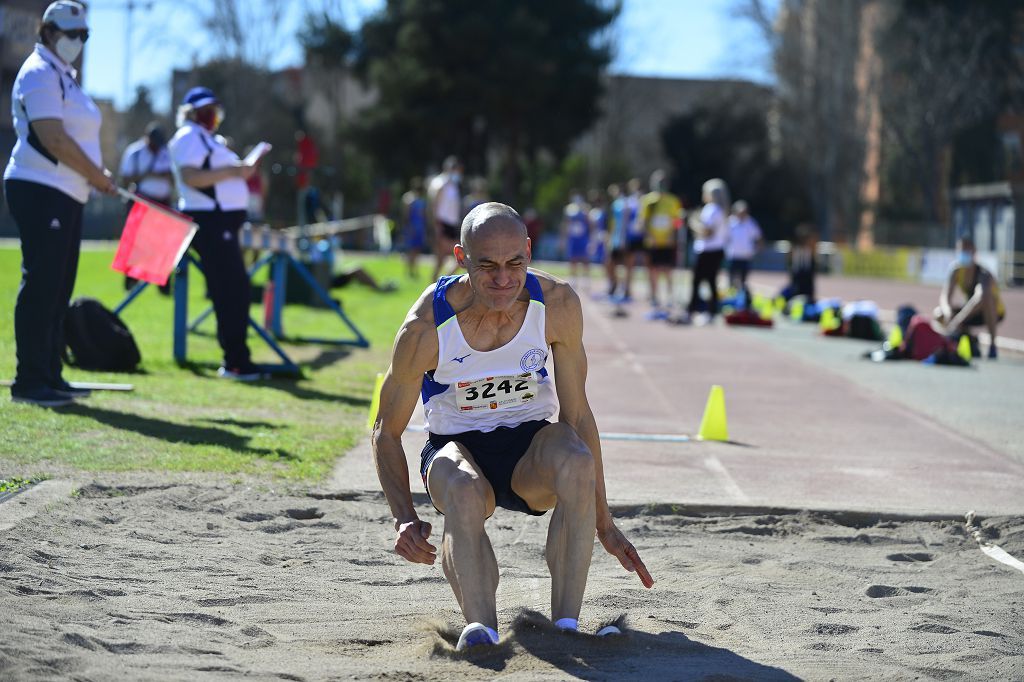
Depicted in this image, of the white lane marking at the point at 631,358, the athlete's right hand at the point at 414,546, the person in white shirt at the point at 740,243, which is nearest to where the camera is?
Answer: the athlete's right hand at the point at 414,546

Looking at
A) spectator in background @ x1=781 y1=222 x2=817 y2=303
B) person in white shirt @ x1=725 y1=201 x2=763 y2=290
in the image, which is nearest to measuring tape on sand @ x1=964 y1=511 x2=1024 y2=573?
person in white shirt @ x1=725 y1=201 x2=763 y2=290

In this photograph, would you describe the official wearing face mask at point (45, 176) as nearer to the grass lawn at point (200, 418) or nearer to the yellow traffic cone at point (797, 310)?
the grass lawn at point (200, 418)

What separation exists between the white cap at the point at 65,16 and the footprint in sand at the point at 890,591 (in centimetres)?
579

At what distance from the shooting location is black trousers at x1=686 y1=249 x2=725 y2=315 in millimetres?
20569

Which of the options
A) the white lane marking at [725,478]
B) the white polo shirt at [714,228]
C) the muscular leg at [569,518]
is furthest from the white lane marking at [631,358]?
the muscular leg at [569,518]

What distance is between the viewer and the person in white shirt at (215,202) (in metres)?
10.1

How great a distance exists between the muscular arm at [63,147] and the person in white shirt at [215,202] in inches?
71.6

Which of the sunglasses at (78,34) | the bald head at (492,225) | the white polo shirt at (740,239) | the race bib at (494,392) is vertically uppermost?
the sunglasses at (78,34)

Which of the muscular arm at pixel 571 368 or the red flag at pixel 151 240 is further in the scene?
→ the red flag at pixel 151 240

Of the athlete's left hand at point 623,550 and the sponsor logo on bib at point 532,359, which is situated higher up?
the sponsor logo on bib at point 532,359

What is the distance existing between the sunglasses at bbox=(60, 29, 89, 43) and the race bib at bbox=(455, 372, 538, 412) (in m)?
4.76

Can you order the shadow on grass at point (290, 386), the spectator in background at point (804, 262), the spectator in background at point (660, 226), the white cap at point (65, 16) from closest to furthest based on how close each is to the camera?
the white cap at point (65, 16) → the shadow on grass at point (290, 386) → the spectator in background at point (660, 226) → the spectator in background at point (804, 262)

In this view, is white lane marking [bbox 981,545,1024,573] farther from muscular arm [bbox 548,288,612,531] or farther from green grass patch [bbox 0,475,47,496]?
green grass patch [bbox 0,475,47,496]

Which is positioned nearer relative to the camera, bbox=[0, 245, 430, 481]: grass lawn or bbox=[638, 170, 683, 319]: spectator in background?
bbox=[0, 245, 430, 481]: grass lawn
